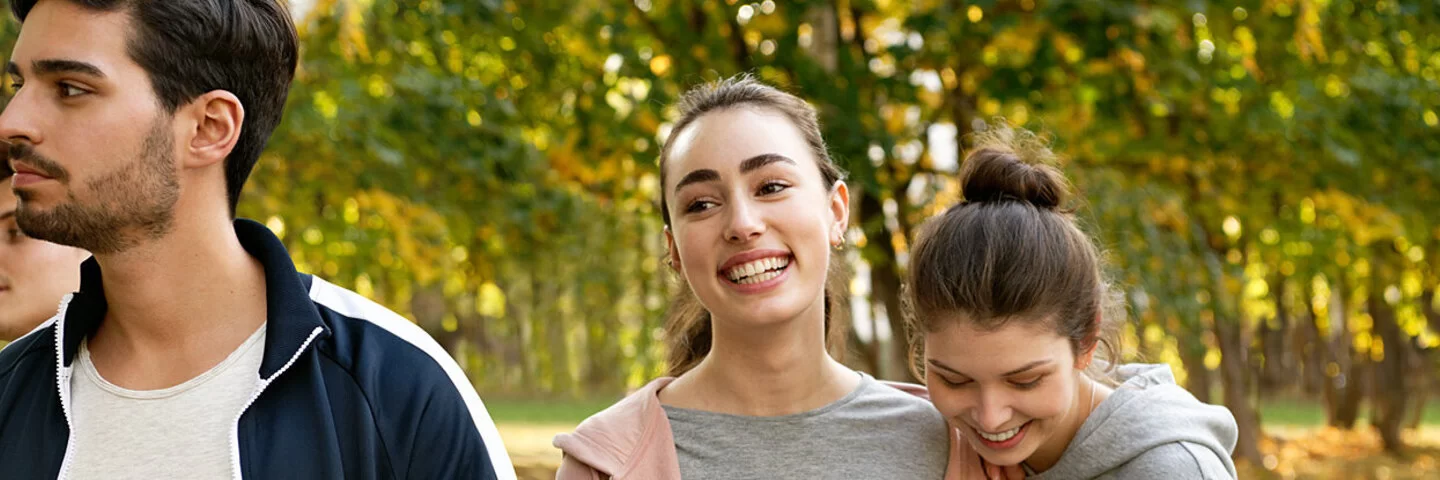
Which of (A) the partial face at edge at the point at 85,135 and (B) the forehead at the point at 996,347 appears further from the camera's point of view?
(B) the forehead at the point at 996,347

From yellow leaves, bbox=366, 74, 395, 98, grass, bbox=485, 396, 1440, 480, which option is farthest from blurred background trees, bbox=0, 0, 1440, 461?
grass, bbox=485, 396, 1440, 480

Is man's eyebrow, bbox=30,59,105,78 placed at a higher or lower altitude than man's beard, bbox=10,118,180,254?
higher

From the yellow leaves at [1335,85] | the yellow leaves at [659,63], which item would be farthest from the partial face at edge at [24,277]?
the yellow leaves at [1335,85]

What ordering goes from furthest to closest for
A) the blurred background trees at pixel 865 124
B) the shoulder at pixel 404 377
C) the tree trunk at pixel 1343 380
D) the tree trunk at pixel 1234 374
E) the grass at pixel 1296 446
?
1. the tree trunk at pixel 1343 380
2. the grass at pixel 1296 446
3. the tree trunk at pixel 1234 374
4. the blurred background trees at pixel 865 124
5. the shoulder at pixel 404 377

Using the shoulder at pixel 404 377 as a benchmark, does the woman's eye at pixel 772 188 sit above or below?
above

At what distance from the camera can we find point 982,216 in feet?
8.90

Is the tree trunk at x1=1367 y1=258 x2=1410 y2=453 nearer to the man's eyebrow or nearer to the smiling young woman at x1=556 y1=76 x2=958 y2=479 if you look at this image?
the smiling young woman at x1=556 y1=76 x2=958 y2=479

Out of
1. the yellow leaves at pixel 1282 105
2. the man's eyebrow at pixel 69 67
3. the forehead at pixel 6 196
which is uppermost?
the man's eyebrow at pixel 69 67

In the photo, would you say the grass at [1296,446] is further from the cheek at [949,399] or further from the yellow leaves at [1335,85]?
the cheek at [949,399]

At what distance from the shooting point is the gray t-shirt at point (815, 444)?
2502mm

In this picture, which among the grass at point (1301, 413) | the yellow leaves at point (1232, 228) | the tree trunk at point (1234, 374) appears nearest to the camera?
the yellow leaves at point (1232, 228)

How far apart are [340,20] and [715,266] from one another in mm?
3754

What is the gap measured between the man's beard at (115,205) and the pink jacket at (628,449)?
82cm

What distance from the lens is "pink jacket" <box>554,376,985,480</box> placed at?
246 cm
